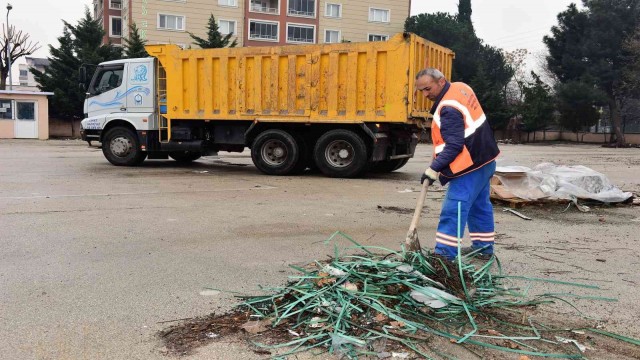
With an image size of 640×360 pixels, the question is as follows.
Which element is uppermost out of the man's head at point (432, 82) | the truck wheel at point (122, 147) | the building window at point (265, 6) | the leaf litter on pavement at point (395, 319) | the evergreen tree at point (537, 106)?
the building window at point (265, 6)

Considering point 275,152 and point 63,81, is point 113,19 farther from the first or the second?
point 275,152

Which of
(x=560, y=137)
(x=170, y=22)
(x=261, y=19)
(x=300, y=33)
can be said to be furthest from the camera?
(x=300, y=33)

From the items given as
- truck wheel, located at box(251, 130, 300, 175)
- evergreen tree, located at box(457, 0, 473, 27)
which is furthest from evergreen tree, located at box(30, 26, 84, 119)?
evergreen tree, located at box(457, 0, 473, 27)

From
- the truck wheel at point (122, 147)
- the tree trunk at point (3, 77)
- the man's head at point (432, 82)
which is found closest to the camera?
the man's head at point (432, 82)

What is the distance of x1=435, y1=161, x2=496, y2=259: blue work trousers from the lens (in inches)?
173

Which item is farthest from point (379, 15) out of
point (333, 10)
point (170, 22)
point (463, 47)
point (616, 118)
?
point (616, 118)

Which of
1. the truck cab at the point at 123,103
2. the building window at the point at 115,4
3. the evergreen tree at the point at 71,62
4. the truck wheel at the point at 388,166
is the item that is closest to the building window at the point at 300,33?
the building window at the point at 115,4

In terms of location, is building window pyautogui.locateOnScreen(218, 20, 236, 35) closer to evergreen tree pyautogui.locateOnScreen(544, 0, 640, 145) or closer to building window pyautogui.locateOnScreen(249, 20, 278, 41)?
building window pyautogui.locateOnScreen(249, 20, 278, 41)

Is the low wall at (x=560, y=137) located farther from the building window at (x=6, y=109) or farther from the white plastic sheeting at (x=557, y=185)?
the white plastic sheeting at (x=557, y=185)

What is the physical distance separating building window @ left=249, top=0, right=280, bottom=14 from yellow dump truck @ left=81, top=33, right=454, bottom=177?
1354 inches

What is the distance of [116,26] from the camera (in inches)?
1917

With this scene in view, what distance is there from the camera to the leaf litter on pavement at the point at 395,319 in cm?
298

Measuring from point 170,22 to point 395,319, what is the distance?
1742 inches

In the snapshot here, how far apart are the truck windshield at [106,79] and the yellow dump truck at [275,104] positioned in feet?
0.08
